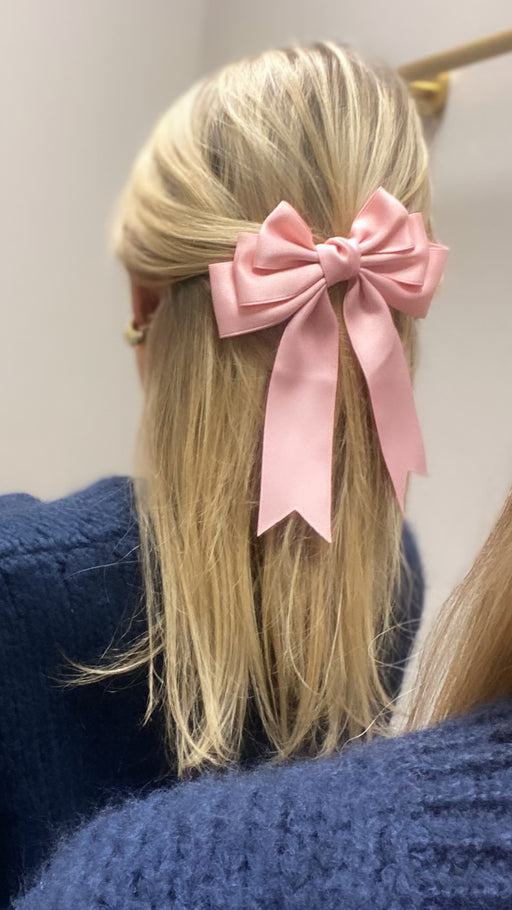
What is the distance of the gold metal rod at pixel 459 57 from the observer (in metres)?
0.77

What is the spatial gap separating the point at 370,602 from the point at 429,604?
489 mm

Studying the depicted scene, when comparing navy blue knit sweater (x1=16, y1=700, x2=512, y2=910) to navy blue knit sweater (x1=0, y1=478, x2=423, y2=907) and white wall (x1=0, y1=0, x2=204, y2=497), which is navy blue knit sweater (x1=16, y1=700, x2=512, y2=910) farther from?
white wall (x1=0, y1=0, x2=204, y2=497)

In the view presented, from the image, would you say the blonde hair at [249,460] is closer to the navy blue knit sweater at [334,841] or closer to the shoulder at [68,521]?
the shoulder at [68,521]

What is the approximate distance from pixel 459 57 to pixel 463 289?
0.26m

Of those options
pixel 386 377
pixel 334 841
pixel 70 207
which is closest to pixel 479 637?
pixel 334 841

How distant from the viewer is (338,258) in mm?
498

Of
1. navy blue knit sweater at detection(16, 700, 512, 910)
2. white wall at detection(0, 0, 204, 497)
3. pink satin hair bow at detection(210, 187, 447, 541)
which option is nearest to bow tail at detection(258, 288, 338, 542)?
pink satin hair bow at detection(210, 187, 447, 541)

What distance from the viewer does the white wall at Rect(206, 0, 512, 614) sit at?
881 mm

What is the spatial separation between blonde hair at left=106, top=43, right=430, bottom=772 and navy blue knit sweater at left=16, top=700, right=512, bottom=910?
0.19 m

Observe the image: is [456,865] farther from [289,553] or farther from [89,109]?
[89,109]

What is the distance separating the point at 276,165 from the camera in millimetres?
511

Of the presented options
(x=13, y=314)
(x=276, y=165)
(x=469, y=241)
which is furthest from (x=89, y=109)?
(x=276, y=165)

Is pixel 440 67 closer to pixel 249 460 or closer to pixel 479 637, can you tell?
pixel 249 460

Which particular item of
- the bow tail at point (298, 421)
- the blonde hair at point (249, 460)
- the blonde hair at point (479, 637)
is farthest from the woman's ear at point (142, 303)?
the blonde hair at point (479, 637)
